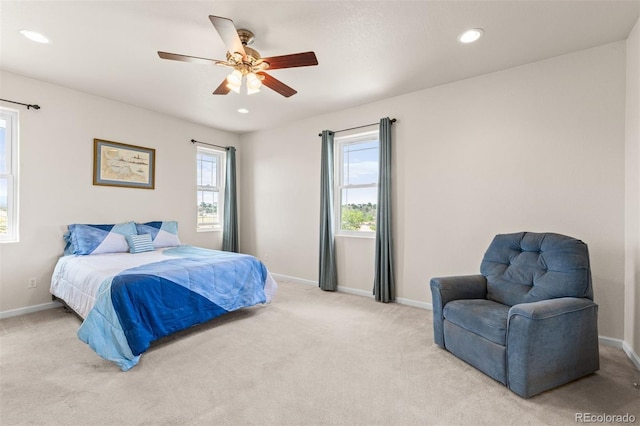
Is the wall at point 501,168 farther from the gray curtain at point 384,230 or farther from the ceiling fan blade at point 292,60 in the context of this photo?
the ceiling fan blade at point 292,60

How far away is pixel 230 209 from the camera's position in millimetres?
5414

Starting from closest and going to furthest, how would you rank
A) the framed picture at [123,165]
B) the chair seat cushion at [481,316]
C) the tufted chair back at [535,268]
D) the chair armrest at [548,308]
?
the chair armrest at [548,308]
the chair seat cushion at [481,316]
the tufted chair back at [535,268]
the framed picture at [123,165]

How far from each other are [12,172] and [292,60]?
11.5 feet

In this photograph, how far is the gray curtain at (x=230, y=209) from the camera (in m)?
5.40

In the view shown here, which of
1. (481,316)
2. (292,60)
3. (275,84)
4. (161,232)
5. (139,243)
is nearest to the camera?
(481,316)

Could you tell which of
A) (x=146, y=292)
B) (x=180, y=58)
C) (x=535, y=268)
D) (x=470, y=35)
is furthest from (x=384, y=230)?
(x=180, y=58)

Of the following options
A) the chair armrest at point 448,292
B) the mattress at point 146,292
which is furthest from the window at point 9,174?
the chair armrest at point 448,292

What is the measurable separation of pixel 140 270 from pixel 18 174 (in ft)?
6.98

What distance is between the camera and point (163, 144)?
464cm

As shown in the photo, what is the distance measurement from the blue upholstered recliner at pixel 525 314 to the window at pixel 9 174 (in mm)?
4571

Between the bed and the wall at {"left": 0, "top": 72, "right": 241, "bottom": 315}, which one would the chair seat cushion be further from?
the wall at {"left": 0, "top": 72, "right": 241, "bottom": 315}

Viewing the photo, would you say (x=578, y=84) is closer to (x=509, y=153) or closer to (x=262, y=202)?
(x=509, y=153)

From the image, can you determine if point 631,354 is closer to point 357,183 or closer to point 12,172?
point 357,183

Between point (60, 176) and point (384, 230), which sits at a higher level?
point (60, 176)
